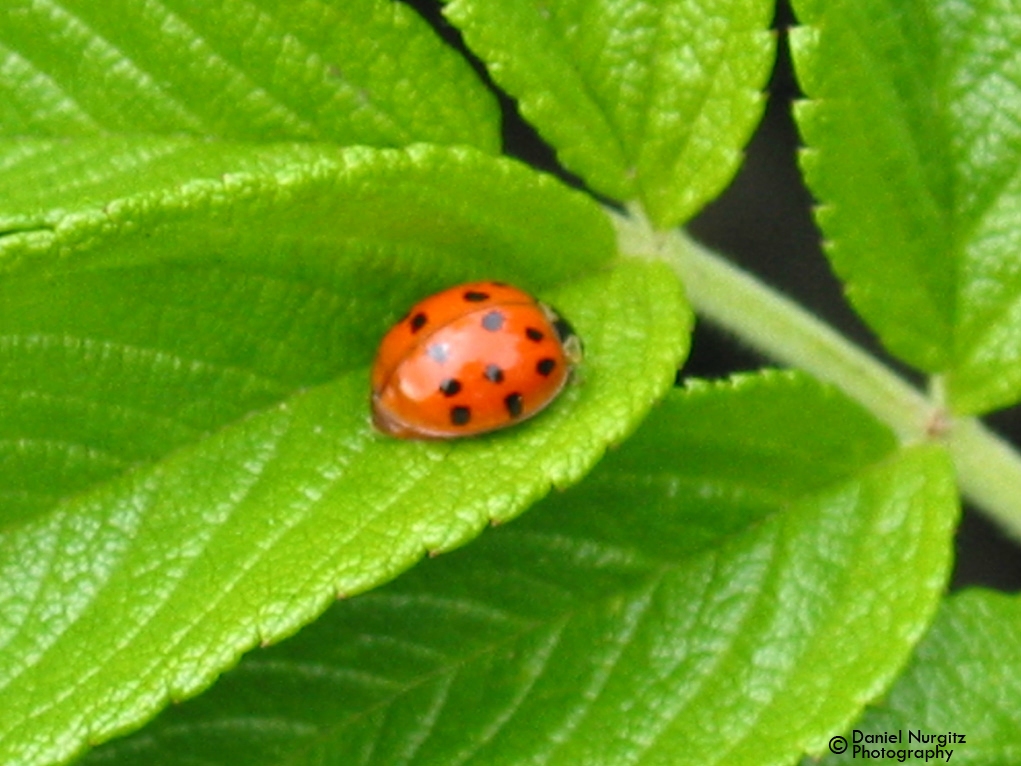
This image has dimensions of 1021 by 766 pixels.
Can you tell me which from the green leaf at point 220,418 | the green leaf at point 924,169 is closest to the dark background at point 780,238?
the green leaf at point 924,169

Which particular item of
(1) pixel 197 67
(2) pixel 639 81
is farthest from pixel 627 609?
(1) pixel 197 67

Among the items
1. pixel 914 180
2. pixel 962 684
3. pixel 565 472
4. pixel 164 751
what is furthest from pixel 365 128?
pixel 962 684

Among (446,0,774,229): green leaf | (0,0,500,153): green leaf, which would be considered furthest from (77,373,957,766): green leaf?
(0,0,500,153): green leaf

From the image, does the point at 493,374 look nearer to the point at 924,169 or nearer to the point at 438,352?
the point at 438,352

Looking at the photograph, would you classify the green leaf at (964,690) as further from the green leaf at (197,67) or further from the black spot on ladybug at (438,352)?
the green leaf at (197,67)

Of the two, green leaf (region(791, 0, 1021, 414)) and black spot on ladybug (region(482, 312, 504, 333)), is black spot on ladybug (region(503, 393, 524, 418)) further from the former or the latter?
green leaf (region(791, 0, 1021, 414))
